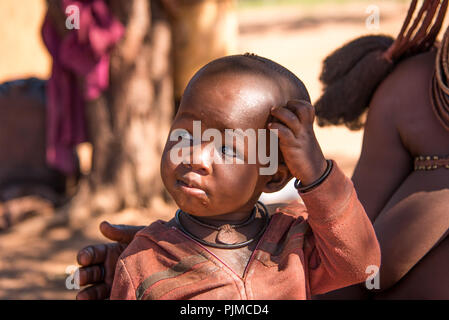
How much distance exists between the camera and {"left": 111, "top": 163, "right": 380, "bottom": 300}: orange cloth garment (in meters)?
1.52

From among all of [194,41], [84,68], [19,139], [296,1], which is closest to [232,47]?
[194,41]

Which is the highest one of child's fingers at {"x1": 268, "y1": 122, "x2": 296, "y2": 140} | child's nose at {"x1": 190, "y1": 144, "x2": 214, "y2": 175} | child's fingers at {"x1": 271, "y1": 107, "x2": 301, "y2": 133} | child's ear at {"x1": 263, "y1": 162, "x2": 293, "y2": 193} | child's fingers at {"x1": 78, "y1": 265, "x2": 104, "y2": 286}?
child's fingers at {"x1": 271, "y1": 107, "x2": 301, "y2": 133}

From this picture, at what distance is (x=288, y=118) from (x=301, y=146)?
0.08m

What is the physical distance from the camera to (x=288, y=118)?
1524mm

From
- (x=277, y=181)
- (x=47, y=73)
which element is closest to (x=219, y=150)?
(x=277, y=181)

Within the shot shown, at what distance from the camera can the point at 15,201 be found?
209 inches

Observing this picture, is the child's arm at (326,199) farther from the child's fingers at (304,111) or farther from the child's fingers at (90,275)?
the child's fingers at (90,275)

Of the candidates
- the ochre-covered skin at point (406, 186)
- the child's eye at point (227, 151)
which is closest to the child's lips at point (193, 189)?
the child's eye at point (227, 151)

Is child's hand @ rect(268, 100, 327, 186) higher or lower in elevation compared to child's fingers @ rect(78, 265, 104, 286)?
higher

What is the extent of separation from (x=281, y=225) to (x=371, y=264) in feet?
0.94

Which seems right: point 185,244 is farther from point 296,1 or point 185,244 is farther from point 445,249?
point 296,1

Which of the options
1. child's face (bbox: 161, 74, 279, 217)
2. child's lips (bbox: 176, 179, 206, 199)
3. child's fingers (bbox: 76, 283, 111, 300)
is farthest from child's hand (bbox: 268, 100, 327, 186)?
child's fingers (bbox: 76, 283, 111, 300)

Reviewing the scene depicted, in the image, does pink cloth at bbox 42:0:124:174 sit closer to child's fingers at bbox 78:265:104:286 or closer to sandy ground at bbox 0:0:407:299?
sandy ground at bbox 0:0:407:299

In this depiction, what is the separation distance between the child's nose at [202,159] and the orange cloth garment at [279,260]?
24 cm
